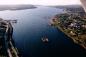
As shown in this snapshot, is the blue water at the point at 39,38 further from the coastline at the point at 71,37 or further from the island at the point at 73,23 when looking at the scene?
the island at the point at 73,23

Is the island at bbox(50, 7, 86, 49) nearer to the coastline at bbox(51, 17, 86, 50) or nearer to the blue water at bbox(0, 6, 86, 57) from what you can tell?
the coastline at bbox(51, 17, 86, 50)

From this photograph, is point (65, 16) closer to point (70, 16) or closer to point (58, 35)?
point (70, 16)

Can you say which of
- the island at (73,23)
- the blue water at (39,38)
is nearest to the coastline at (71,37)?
the island at (73,23)

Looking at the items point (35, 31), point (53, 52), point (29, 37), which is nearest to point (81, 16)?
point (35, 31)

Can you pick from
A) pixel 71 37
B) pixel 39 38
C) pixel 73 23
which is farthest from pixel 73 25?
pixel 39 38

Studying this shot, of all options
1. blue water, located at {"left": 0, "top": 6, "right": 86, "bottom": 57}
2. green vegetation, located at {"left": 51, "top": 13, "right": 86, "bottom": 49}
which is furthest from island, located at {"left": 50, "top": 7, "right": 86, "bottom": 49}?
blue water, located at {"left": 0, "top": 6, "right": 86, "bottom": 57}

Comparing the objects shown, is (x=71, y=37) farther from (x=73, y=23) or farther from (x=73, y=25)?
(x=73, y=23)
